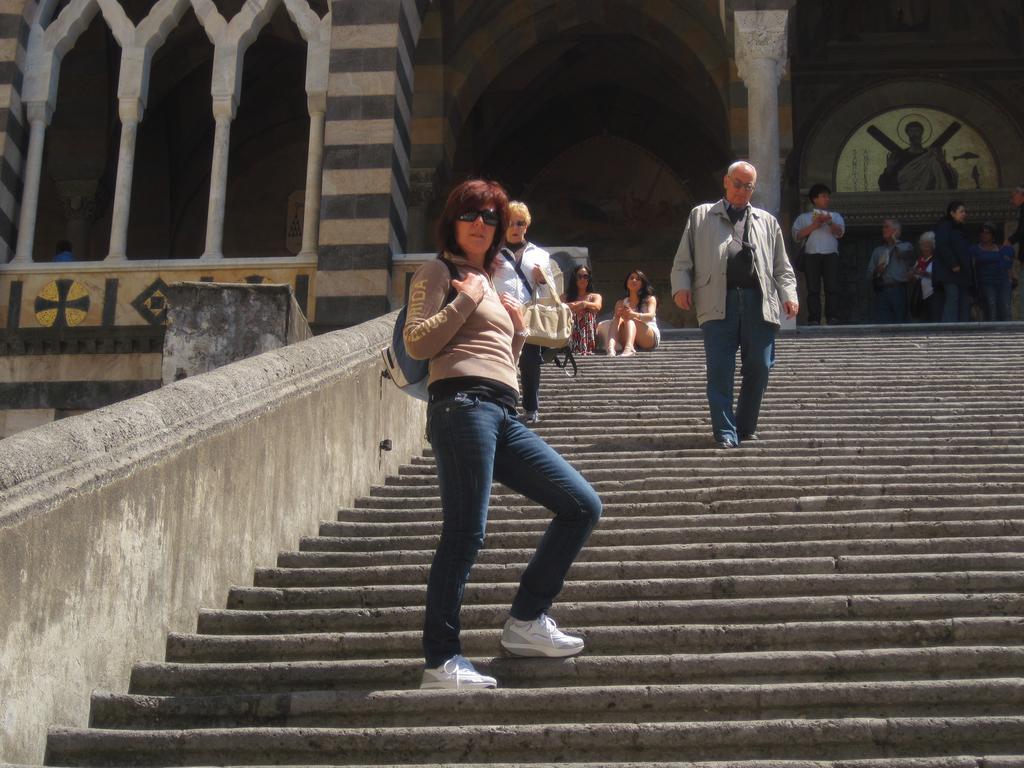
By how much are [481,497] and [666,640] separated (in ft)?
2.98

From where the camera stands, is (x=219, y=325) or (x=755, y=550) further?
(x=219, y=325)

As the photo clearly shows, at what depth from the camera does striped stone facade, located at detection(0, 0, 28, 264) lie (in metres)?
14.2

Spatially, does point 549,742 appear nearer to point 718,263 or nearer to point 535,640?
point 535,640

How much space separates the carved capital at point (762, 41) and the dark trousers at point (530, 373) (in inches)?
282

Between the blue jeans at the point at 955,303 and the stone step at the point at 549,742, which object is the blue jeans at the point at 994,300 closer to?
the blue jeans at the point at 955,303

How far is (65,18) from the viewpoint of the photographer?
14.6 m

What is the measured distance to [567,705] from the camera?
4.13 meters

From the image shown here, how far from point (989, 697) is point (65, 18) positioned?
13.0 m

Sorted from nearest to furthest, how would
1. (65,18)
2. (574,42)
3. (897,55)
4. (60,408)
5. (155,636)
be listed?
(155,636), (60,408), (65,18), (897,55), (574,42)

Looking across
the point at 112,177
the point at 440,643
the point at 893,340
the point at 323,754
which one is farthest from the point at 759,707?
the point at 112,177

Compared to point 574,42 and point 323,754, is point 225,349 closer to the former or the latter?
point 323,754

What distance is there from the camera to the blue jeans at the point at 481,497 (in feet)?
→ 13.3

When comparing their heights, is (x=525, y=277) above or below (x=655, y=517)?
above

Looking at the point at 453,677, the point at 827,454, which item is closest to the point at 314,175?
the point at 827,454
